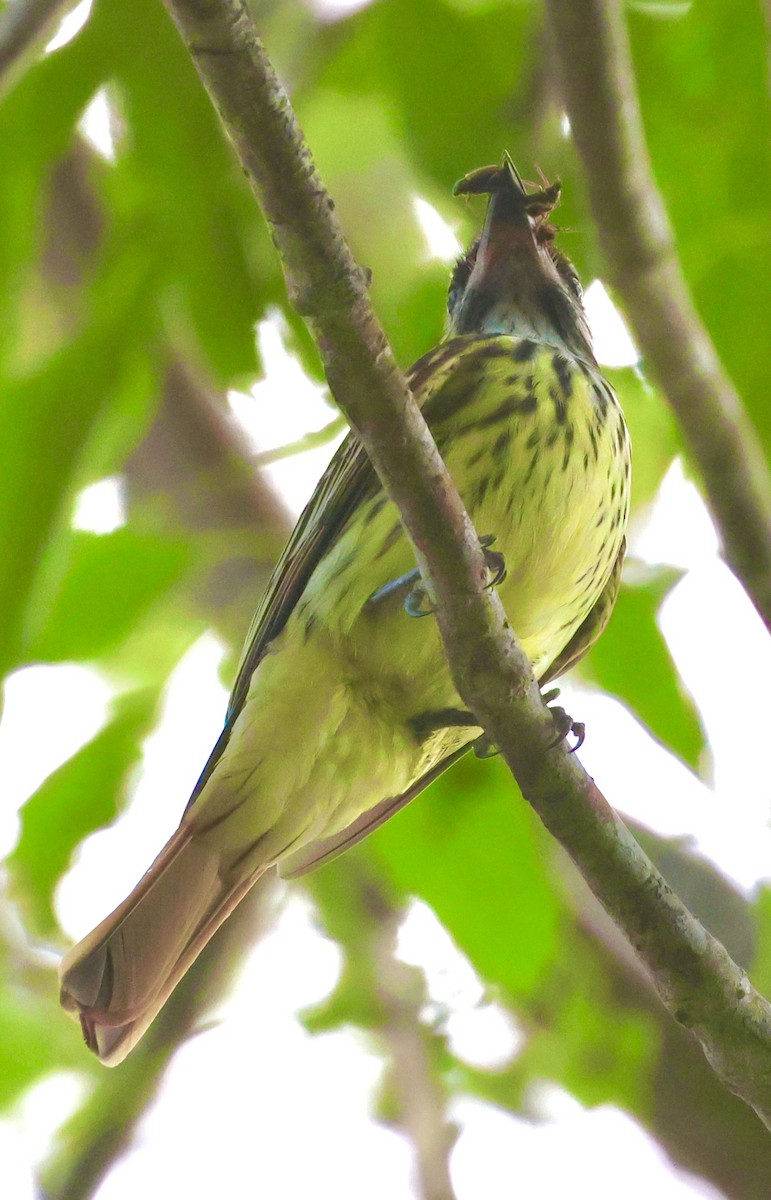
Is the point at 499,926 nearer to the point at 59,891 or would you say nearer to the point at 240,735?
the point at 240,735

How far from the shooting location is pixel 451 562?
179cm

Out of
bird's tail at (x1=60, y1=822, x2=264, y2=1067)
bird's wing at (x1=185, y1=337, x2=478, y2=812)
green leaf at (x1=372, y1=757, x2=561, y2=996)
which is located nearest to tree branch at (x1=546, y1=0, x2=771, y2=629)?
bird's wing at (x1=185, y1=337, x2=478, y2=812)

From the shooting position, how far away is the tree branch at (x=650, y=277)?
1.81 metres

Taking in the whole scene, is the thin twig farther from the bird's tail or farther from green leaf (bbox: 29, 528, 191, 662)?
the bird's tail

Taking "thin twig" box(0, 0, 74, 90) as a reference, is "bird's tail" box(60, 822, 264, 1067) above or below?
below

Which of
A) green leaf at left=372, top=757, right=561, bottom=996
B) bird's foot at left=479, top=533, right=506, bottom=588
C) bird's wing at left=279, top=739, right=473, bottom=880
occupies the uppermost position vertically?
bird's wing at left=279, top=739, right=473, bottom=880

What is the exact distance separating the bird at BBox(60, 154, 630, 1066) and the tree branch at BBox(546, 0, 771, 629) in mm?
570

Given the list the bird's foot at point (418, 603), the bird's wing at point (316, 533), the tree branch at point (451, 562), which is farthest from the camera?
the bird's wing at point (316, 533)

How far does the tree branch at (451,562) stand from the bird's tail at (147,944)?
0.81 meters

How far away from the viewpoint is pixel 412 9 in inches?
82.9

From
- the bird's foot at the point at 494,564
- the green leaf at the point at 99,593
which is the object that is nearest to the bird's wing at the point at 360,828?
Result: the green leaf at the point at 99,593

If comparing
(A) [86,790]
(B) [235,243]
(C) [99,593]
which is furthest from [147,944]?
(B) [235,243]

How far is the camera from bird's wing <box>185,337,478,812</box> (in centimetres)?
256

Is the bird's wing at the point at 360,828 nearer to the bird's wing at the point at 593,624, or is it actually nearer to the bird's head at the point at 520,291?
the bird's wing at the point at 593,624
